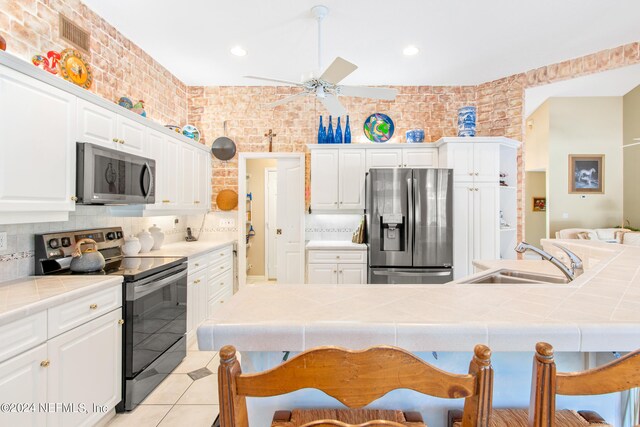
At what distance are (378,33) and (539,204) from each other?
6972 millimetres

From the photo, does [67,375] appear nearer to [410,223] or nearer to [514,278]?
[514,278]

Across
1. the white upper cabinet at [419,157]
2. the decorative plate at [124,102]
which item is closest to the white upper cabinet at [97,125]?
the decorative plate at [124,102]

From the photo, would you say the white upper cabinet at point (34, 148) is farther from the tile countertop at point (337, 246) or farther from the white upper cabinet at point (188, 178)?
the tile countertop at point (337, 246)

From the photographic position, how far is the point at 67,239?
2305 mm

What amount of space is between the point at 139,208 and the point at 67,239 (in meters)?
0.69

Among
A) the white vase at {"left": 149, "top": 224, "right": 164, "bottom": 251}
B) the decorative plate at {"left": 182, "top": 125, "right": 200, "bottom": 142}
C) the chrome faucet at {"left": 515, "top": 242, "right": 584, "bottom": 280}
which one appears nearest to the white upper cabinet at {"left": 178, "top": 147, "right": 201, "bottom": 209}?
the decorative plate at {"left": 182, "top": 125, "right": 200, "bottom": 142}

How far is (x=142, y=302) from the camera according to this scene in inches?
87.0

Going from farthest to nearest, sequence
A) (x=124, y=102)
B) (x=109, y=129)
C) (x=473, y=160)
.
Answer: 1. (x=473, y=160)
2. (x=124, y=102)
3. (x=109, y=129)

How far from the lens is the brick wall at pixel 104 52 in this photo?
213 centimetres

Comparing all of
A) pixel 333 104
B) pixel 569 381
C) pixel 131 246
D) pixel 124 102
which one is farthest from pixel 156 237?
pixel 569 381

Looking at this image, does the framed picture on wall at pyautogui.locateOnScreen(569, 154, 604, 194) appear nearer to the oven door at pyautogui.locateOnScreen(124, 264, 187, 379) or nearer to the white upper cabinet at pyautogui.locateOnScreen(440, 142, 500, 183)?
the white upper cabinet at pyautogui.locateOnScreen(440, 142, 500, 183)

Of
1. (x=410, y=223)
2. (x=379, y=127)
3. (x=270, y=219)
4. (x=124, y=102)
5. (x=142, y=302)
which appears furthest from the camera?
(x=270, y=219)

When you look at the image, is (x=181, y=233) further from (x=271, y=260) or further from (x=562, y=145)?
(x=562, y=145)

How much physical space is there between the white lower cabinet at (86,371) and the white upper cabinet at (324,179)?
248cm
